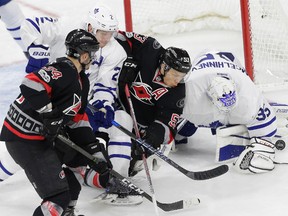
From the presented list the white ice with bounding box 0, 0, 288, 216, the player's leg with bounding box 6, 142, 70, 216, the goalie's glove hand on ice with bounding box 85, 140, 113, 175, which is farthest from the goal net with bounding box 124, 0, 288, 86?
the player's leg with bounding box 6, 142, 70, 216

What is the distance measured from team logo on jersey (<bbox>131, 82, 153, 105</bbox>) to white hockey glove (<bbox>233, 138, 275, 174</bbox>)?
0.56m

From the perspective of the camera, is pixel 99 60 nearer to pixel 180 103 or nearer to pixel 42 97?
pixel 180 103

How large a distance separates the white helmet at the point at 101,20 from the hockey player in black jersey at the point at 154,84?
182 mm

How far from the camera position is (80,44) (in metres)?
2.94

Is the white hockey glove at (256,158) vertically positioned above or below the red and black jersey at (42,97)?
below

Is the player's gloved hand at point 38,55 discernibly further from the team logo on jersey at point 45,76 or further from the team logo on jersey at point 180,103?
the team logo on jersey at point 45,76

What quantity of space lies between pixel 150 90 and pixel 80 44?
0.76m

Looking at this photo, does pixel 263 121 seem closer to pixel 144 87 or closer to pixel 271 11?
pixel 144 87

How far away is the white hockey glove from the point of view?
357 cm

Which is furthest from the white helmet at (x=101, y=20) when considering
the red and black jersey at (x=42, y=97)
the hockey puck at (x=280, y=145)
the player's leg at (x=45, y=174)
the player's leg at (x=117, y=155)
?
the hockey puck at (x=280, y=145)

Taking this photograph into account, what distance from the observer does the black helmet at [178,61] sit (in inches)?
133

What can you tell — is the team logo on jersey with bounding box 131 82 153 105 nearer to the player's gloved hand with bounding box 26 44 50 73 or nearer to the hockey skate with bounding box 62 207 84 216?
the player's gloved hand with bounding box 26 44 50 73

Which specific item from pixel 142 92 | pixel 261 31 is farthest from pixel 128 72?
pixel 261 31

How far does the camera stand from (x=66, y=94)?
2916 mm
